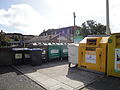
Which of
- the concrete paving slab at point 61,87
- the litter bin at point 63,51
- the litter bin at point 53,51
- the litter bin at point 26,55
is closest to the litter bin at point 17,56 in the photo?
the litter bin at point 26,55

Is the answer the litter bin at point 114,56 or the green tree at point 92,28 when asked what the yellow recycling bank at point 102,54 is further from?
the green tree at point 92,28

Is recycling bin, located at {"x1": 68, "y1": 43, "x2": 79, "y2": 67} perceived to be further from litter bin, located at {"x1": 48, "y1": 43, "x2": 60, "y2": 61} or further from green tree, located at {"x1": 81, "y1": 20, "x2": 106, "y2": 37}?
green tree, located at {"x1": 81, "y1": 20, "x2": 106, "y2": 37}

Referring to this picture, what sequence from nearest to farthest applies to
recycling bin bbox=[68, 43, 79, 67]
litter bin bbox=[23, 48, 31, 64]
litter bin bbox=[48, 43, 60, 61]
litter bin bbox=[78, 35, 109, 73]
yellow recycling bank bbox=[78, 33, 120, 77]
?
yellow recycling bank bbox=[78, 33, 120, 77] < litter bin bbox=[78, 35, 109, 73] < recycling bin bbox=[68, 43, 79, 67] < litter bin bbox=[23, 48, 31, 64] < litter bin bbox=[48, 43, 60, 61]

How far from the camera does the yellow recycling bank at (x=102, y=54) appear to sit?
475 centimetres

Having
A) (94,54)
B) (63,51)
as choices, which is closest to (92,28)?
(63,51)

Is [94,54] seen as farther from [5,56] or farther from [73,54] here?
[5,56]

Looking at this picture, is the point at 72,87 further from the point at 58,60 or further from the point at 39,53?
the point at 58,60

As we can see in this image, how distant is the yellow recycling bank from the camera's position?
15.6 feet

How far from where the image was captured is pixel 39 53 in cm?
743

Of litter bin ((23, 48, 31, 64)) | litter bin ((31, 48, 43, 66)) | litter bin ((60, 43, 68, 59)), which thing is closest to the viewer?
litter bin ((31, 48, 43, 66))

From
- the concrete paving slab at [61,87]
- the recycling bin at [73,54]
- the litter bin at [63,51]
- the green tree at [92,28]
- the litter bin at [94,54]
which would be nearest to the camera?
the concrete paving slab at [61,87]

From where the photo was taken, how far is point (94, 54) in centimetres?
537

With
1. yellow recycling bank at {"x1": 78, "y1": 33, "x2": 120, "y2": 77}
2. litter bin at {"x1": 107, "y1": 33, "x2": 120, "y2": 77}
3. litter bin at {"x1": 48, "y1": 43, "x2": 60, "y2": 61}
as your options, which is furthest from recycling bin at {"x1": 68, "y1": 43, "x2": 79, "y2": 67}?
litter bin at {"x1": 48, "y1": 43, "x2": 60, "y2": 61}

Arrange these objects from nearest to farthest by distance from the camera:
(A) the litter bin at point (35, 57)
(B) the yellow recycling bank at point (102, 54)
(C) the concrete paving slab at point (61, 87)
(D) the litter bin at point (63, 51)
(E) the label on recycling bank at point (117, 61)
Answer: (C) the concrete paving slab at point (61, 87)
(E) the label on recycling bank at point (117, 61)
(B) the yellow recycling bank at point (102, 54)
(A) the litter bin at point (35, 57)
(D) the litter bin at point (63, 51)
